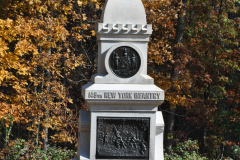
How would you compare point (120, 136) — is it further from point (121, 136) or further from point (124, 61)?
point (124, 61)

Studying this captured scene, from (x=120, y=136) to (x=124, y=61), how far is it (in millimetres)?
1271

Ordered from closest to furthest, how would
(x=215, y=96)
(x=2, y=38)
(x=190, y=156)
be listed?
(x=190, y=156) → (x=2, y=38) → (x=215, y=96)

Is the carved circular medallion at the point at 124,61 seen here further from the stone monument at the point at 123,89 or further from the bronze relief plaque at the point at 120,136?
the bronze relief plaque at the point at 120,136

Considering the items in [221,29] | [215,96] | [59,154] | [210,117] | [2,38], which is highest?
[221,29]

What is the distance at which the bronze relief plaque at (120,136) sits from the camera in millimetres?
5230

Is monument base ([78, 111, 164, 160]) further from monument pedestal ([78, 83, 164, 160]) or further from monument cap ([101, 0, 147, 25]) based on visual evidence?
monument cap ([101, 0, 147, 25])

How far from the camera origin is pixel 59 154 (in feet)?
24.5

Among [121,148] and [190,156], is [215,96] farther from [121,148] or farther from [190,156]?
[121,148]

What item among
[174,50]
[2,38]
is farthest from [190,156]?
[2,38]

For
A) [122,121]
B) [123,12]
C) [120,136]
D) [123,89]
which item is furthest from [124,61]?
[120,136]

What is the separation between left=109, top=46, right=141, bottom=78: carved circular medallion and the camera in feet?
17.3

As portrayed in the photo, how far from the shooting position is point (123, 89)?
5105 millimetres

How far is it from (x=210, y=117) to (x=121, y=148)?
5.58 m

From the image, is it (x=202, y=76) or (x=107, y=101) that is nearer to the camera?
(x=107, y=101)
